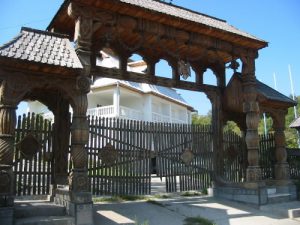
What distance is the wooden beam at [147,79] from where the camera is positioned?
914 cm

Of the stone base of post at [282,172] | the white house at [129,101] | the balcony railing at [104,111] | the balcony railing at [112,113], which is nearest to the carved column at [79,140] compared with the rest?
the stone base of post at [282,172]

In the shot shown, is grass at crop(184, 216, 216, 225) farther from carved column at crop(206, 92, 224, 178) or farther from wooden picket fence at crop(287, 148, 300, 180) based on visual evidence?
wooden picket fence at crop(287, 148, 300, 180)

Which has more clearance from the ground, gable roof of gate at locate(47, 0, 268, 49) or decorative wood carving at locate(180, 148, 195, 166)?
gable roof of gate at locate(47, 0, 268, 49)

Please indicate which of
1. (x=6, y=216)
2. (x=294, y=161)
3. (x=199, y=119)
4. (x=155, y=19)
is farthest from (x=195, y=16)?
(x=199, y=119)

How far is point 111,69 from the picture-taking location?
9.29 metres

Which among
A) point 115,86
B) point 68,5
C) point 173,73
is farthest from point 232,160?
point 115,86

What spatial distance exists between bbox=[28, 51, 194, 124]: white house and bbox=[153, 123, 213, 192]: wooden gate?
12186 millimetres

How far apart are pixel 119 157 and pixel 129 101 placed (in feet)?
67.1

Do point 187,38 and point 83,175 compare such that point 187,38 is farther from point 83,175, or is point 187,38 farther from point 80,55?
point 83,175

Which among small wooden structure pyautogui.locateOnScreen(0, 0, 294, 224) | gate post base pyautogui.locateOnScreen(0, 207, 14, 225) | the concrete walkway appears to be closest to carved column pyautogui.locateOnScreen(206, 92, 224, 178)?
small wooden structure pyautogui.locateOnScreen(0, 0, 294, 224)

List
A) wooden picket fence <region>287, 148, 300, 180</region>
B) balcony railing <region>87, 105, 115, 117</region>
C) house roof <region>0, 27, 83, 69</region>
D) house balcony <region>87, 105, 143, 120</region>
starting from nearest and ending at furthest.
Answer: house roof <region>0, 27, 83, 69</region> → wooden picket fence <region>287, 148, 300, 180</region> → house balcony <region>87, 105, 143, 120</region> → balcony railing <region>87, 105, 115, 117</region>

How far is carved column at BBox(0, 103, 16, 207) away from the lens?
6.01 m

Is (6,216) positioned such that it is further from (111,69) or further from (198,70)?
(198,70)

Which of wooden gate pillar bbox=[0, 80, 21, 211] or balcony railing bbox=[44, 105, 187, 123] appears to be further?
balcony railing bbox=[44, 105, 187, 123]
